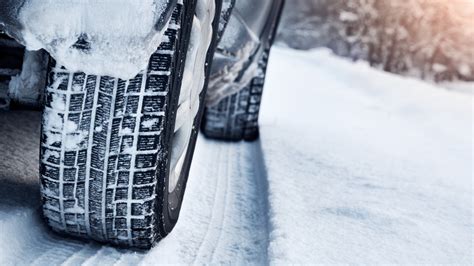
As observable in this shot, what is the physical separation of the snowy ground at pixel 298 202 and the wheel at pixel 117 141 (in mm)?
79

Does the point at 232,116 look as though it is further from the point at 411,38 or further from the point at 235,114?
the point at 411,38

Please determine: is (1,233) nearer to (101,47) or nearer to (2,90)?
(2,90)

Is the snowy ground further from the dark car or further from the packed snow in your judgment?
the packed snow

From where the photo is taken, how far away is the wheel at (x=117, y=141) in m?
1.09

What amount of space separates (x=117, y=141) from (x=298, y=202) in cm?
74

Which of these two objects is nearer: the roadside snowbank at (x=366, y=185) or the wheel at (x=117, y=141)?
the wheel at (x=117, y=141)

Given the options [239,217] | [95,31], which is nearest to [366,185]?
[239,217]

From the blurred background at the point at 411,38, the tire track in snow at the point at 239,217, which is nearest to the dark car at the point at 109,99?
the tire track in snow at the point at 239,217

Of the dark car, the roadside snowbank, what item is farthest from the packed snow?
the roadside snowbank

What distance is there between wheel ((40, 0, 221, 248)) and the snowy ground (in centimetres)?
8

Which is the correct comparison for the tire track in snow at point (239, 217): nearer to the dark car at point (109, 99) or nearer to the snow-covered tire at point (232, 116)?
the dark car at point (109, 99)

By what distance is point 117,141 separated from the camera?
112cm

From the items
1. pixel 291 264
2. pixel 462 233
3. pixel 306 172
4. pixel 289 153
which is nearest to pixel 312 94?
pixel 289 153

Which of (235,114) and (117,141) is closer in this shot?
(117,141)
